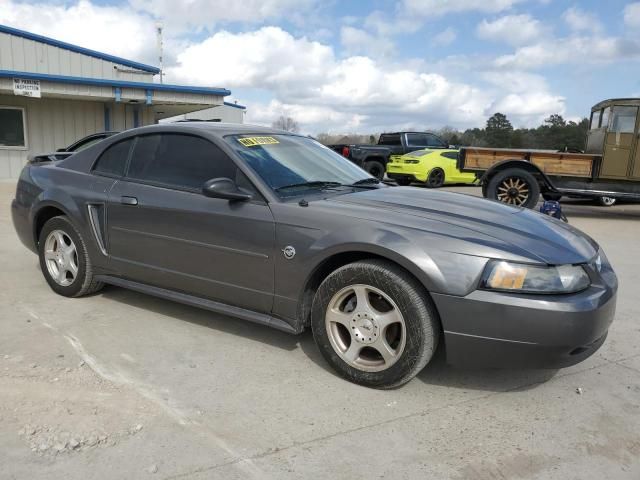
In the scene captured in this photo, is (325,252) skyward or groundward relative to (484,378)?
skyward

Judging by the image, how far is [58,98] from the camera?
51.8 feet

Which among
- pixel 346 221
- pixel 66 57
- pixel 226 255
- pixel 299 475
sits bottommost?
pixel 299 475

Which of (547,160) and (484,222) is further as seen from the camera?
(547,160)

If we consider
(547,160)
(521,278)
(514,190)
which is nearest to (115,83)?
(514,190)

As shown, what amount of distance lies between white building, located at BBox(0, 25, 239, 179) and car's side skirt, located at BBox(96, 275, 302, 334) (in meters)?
11.4

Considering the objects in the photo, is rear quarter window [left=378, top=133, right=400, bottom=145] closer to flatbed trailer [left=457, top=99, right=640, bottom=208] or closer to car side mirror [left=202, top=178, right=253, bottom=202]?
flatbed trailer [left=457, top=99, right=640, bottom=208]

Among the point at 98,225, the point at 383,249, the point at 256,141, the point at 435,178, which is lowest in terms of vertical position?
the point at 435,178

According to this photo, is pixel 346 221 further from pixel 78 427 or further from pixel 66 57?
pixel 66 57

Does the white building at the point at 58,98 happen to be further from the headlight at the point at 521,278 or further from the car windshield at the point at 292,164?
the headlight at the point at 521,278

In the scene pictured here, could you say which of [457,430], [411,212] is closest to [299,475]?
[457,430]

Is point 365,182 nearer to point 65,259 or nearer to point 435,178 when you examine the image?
point 65,259

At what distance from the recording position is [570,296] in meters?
2.76

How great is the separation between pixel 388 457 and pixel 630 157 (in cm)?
1034

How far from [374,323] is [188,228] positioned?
145 cm
